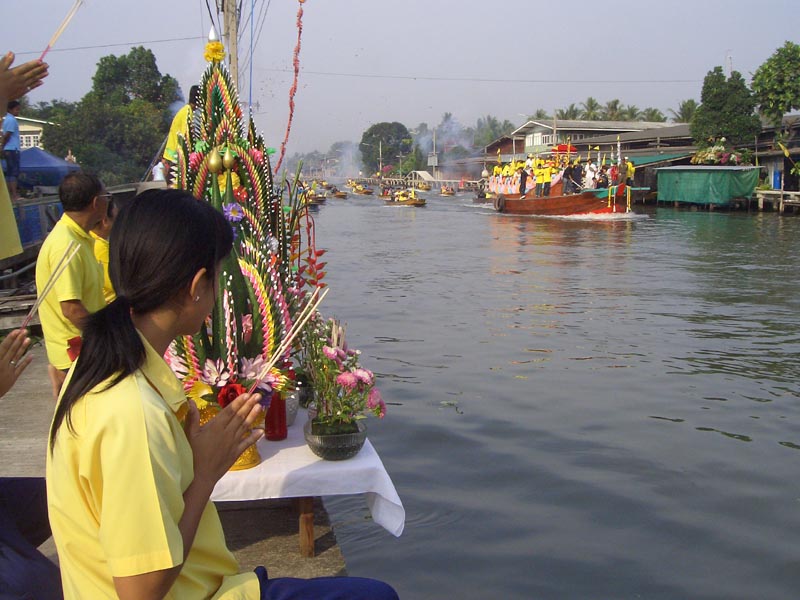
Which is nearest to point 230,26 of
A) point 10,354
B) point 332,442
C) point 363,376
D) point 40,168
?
point 363,376

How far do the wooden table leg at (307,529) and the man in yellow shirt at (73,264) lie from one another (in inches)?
55.2

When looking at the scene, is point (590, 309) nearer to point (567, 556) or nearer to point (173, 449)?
point (567, 556)

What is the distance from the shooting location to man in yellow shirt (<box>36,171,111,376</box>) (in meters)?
3.91

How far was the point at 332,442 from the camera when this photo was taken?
342cm

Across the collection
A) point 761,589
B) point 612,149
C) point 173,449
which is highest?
point 612,149

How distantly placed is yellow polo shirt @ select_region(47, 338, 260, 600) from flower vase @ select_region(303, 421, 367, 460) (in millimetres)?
1766

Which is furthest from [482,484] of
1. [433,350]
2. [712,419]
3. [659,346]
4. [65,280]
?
[659,346]

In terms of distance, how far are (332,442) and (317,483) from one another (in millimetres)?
178

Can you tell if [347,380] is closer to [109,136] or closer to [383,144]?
[109,136]

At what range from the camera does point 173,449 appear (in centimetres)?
149

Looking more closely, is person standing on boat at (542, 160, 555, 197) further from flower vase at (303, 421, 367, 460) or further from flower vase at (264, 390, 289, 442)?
flower vase at (303, 421, 367, 460)

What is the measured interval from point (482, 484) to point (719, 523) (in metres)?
1.54

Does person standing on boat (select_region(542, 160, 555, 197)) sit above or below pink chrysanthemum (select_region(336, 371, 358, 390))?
above

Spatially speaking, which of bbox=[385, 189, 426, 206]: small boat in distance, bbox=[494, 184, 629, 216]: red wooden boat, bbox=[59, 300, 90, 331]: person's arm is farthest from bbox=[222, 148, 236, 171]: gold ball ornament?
bbox=[385, 189, 426, 206]: small boat in distance
